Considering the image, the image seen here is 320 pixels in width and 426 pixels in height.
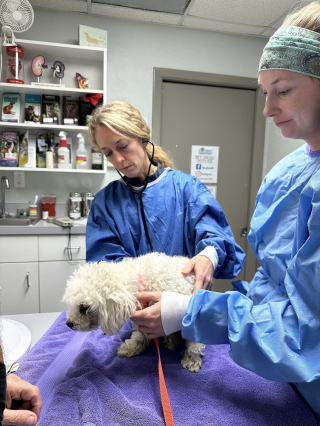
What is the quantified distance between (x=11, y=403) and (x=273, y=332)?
0.70m

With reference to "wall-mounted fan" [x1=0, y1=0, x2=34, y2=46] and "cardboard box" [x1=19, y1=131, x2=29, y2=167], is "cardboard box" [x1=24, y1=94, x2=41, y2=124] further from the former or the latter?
"wall-mounted fan" [x1=0, y1=0, x2=34, y2=46]

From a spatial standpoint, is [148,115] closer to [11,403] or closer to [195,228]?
[195,228]

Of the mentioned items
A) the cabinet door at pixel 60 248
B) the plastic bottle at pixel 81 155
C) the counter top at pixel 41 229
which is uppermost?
the plastic bottle at pixel 81 155

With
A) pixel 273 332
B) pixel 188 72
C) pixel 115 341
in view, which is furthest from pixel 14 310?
pixel 188 72

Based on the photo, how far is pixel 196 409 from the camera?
2.60 ft

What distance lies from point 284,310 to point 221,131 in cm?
273

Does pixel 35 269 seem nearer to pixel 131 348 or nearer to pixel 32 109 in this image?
pixel 32 109

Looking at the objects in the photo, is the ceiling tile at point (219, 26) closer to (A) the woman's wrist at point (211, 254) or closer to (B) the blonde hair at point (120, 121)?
(B) the blonde hair at point (120, 121)

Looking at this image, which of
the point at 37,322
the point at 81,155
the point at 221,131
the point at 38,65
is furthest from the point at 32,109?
the point at 37,322

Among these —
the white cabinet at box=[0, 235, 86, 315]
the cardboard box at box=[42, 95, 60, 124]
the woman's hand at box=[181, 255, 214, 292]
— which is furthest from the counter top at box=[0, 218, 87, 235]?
the woman's hand at box=[181, 255, 214, 292]

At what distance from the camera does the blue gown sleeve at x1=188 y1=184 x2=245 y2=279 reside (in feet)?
3.93

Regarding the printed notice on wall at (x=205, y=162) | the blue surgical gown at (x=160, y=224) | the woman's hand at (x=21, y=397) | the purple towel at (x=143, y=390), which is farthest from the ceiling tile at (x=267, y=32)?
the woman's hand at (x=21, y=397)

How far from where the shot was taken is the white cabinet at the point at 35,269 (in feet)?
8.05

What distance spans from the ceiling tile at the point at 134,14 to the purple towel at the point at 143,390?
2.87 metres
